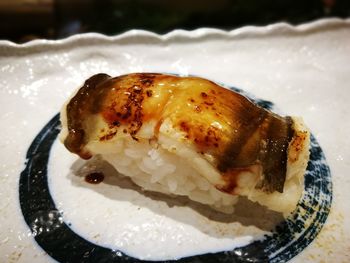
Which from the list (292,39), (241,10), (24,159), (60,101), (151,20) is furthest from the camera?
(241,10)

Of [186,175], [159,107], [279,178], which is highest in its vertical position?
[159,107]

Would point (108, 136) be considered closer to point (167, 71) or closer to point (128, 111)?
point (128, 111)

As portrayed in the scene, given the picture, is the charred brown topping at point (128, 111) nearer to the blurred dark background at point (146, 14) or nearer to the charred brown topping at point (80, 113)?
the charred brown topping at point (80, 113)

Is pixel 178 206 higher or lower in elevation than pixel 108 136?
lower

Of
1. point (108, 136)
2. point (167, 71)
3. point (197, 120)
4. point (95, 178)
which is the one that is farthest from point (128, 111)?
point (167, 71)

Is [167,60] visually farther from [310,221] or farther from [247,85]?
[310,221]

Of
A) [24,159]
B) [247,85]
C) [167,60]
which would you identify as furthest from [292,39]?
[24,159]

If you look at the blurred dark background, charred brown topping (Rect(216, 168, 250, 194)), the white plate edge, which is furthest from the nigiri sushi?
the blurred dark background
